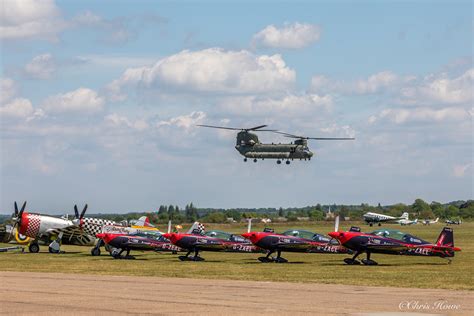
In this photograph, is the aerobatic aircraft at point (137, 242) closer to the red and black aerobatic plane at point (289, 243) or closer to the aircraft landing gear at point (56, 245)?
the red and black aerobatic plane at point (289, 243)

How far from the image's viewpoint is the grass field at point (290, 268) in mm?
29906

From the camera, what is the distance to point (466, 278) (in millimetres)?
30422

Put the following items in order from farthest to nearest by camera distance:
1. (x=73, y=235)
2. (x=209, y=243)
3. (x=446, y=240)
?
(x=73, y=235)
(x=209, y=243)
(x=446, y=240)

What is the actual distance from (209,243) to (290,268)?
6917mm

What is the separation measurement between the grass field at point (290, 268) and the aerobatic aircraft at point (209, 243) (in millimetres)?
632

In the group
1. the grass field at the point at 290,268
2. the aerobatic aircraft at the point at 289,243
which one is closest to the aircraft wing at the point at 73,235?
the grass field at the point at 290,268

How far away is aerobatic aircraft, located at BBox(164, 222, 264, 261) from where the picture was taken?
42.1m

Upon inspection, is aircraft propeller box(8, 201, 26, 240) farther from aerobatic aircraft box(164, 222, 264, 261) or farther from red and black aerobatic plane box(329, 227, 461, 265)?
red and black aerobatic plane box(329, 227, 461, 265)

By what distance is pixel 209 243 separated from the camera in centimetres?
4206

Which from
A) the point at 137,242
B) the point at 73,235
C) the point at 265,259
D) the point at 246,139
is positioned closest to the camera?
the point at 265,259

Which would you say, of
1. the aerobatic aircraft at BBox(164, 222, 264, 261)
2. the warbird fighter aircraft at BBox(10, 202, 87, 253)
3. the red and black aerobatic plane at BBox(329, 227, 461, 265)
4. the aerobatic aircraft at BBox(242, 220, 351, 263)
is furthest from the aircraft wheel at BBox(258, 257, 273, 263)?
the warbird fighter aircraft at BBox(10, 202, 87, 253)

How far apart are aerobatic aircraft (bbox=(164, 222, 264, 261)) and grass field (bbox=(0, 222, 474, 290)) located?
0.63 meters

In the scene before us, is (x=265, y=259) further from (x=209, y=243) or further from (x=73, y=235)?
(x=73, y=235)

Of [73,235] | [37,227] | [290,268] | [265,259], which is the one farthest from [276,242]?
[37,227]
